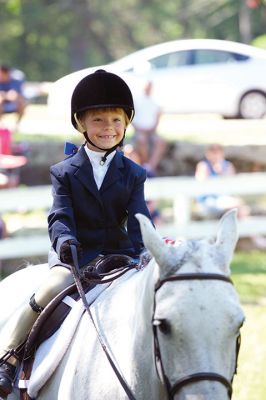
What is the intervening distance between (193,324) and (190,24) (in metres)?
58.0

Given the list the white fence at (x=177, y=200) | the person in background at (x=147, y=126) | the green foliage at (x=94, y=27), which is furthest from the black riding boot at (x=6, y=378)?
the green foliage at (x=94, y=27)

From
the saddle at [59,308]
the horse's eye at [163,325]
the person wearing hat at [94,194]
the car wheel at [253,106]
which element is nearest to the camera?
the horse's eye at [163,325]

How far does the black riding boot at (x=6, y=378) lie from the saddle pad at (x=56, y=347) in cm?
14

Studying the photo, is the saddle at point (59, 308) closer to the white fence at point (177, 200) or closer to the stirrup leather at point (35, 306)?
the stirrup leather at point (35, 306)

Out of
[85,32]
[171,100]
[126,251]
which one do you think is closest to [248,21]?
[85,32]

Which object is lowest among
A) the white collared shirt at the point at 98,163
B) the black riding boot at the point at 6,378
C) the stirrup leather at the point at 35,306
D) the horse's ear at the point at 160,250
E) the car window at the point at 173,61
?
the black riding boot at the point at 6,378

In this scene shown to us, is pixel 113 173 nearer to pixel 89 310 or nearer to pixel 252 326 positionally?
pixel 89 310

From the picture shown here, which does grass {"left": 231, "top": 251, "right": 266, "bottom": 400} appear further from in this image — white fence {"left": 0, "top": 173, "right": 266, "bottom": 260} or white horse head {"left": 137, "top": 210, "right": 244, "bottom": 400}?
white horse head {"left": 137, "top": 210, "right": 244, "bottom": 400}

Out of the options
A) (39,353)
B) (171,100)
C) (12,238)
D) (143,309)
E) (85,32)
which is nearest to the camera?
(143,309)

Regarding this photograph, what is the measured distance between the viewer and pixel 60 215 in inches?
200

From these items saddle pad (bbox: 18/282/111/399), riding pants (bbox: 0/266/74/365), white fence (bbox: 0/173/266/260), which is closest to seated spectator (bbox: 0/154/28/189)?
white fence (bbox: 0/173/266/260)

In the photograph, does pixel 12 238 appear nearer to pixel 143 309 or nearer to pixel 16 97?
pixel 16 97

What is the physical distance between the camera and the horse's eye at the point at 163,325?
3922mm

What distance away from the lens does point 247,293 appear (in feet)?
42.8
